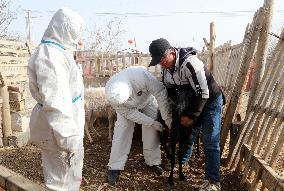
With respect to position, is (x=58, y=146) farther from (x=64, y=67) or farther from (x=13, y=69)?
(x=13, y=69)

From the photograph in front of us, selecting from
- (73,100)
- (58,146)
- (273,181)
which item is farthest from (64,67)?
(273,181)

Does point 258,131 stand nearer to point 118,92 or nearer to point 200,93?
point 200,93

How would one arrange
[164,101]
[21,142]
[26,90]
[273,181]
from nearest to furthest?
[273,181] → [164,101] → [21,142] → [26,90]

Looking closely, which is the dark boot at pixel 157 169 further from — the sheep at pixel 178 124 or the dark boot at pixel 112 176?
the dark boot at pixel 112 176

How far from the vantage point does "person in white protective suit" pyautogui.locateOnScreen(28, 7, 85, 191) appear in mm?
2676

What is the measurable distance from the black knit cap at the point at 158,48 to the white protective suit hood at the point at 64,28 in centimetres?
147

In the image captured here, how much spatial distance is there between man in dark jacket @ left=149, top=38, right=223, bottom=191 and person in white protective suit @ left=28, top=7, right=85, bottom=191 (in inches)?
59.0

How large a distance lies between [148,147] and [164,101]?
0.78m

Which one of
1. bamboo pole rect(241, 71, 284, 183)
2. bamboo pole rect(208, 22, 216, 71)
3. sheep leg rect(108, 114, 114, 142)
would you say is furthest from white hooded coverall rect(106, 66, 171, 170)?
bamboo pole rect(208, 22, 216, 71)

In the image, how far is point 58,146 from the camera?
2.87m

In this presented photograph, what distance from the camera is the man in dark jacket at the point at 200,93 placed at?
4266 millimetres

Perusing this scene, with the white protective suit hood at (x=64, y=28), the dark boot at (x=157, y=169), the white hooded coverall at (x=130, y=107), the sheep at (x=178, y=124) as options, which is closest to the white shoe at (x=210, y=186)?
the sheep at (x=178, y=124)

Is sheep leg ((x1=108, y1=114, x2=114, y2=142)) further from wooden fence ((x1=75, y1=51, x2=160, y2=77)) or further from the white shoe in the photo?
wooden fence ((x1=75, y1=51, x2=160, y2=77))

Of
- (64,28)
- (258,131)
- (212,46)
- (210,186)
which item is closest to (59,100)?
(64,28)
